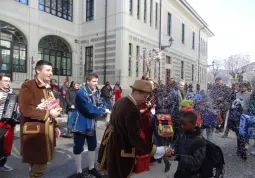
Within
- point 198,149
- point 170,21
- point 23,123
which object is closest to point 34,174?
point 23,123

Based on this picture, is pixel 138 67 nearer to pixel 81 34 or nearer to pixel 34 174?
pixel 81 34

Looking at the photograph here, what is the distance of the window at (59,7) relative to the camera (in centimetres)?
1700

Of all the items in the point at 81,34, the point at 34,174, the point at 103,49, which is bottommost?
the point at 34,174

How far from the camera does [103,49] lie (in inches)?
725

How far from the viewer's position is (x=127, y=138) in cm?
243

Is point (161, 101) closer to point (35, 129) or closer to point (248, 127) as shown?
point (248, 127)

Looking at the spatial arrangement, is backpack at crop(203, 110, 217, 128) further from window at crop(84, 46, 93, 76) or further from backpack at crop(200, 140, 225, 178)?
window at crop(84, 46, 93, 76)

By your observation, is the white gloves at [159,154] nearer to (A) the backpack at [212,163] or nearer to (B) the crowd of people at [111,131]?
(B) the crowd of people at [111,131]

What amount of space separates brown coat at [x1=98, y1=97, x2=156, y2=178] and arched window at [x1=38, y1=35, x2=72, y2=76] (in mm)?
15918

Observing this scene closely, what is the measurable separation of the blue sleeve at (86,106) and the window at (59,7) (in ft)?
49.9

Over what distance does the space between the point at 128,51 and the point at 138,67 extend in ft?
7.16

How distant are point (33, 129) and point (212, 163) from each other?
2.26 m

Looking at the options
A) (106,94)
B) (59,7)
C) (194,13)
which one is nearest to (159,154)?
(106,94)

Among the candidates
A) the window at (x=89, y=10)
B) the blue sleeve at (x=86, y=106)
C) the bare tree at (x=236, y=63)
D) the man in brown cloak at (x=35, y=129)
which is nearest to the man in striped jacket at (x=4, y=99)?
the man in brown cloak at (x=35, y=129)
